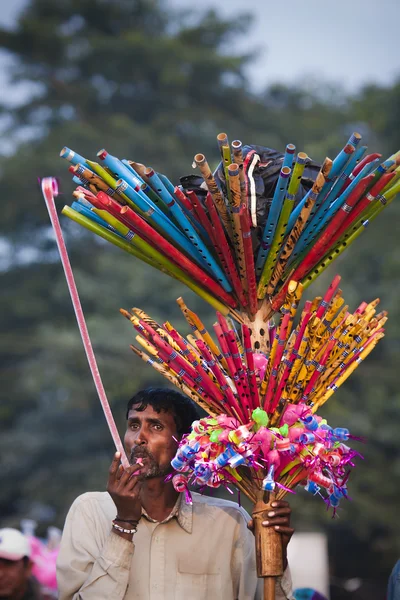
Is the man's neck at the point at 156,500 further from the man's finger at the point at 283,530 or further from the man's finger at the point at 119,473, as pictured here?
the man's finger at the point at 283,530

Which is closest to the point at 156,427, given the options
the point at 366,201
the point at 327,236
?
the point at 327,236

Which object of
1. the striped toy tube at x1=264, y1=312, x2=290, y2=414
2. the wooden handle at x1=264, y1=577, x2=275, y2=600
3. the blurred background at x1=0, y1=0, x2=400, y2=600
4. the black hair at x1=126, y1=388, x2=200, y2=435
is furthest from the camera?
the blurred background at x1=0, y1=0, x2=400, y2=600

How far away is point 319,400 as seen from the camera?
3.86 meters

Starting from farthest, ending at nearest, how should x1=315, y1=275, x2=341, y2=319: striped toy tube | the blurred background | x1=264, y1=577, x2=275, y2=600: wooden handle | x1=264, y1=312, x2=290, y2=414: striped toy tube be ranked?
1. the blurred background
2. x1=315, y1=275, x2=341, y2=319: striped toy tube
3. x1=264, y1=312, x2=290, y2=414: striped toy tube
4. x1=264, y1=577, x2=275, y2=600: wooden handle

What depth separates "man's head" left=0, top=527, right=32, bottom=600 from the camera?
17.3 ft

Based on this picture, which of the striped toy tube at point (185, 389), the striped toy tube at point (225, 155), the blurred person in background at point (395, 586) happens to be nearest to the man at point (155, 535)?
the striped toy tube at point (185, 389)

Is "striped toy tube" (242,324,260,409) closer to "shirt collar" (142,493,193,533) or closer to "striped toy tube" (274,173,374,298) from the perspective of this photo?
"striped toy tube" (274,173,374,298)

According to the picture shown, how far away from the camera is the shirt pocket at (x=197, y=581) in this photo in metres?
3.98

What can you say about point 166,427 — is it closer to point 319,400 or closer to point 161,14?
point 319,400

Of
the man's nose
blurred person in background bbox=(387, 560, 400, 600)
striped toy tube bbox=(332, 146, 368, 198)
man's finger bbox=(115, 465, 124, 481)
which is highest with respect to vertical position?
striped toy tube bbox=(332, 146, 368, 198)

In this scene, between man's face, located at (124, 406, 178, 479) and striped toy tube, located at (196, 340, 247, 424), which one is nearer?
striped toy tube, located at (196, 340, 247, 424)

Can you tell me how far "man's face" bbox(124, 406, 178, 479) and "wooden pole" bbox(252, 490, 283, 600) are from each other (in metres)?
0.57

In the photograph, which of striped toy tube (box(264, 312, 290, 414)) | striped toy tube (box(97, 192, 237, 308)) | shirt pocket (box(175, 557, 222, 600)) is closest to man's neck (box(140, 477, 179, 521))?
shirt pocket (box(175, 557, 222, 600))

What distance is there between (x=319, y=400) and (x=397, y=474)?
14679mm
